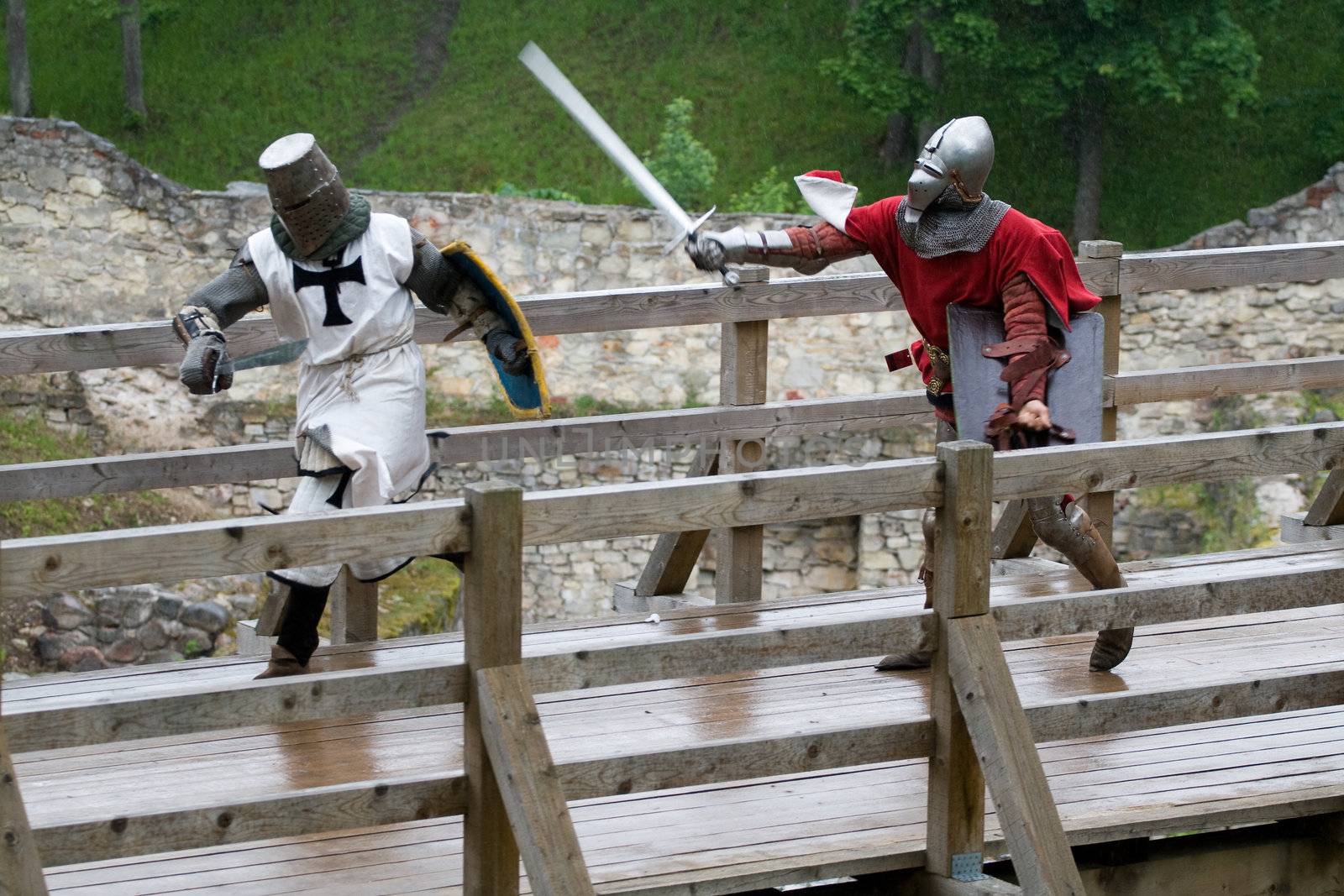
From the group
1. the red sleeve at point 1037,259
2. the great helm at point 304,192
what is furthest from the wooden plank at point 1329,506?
the great helm at point 304,192

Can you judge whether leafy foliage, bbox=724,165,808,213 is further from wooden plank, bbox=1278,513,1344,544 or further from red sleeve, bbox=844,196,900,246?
red sleeve, bbox=844,196,900,246

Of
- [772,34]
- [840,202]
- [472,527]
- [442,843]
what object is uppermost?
[772,34]

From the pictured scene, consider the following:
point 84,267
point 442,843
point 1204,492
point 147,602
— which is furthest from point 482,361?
point 442,843

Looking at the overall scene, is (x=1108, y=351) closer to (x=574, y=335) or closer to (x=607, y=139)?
(x=607, y=139)

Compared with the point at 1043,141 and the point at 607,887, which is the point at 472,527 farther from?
the point at 1043,141

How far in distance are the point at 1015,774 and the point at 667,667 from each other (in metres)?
0.69

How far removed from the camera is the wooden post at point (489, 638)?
277 cm

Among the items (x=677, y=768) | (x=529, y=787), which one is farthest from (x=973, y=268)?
(x=529, y=787)

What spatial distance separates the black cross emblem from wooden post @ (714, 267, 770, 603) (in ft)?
4.18

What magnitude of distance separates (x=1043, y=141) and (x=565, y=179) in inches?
202

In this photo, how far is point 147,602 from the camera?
387 inches

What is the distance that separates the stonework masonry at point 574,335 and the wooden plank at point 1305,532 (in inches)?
252

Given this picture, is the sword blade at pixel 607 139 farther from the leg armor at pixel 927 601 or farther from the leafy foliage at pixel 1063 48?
the leafy foliage at pixel 1063 48

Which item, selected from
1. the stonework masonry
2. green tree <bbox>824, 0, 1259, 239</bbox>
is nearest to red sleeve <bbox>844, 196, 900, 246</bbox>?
the stonework masonry
